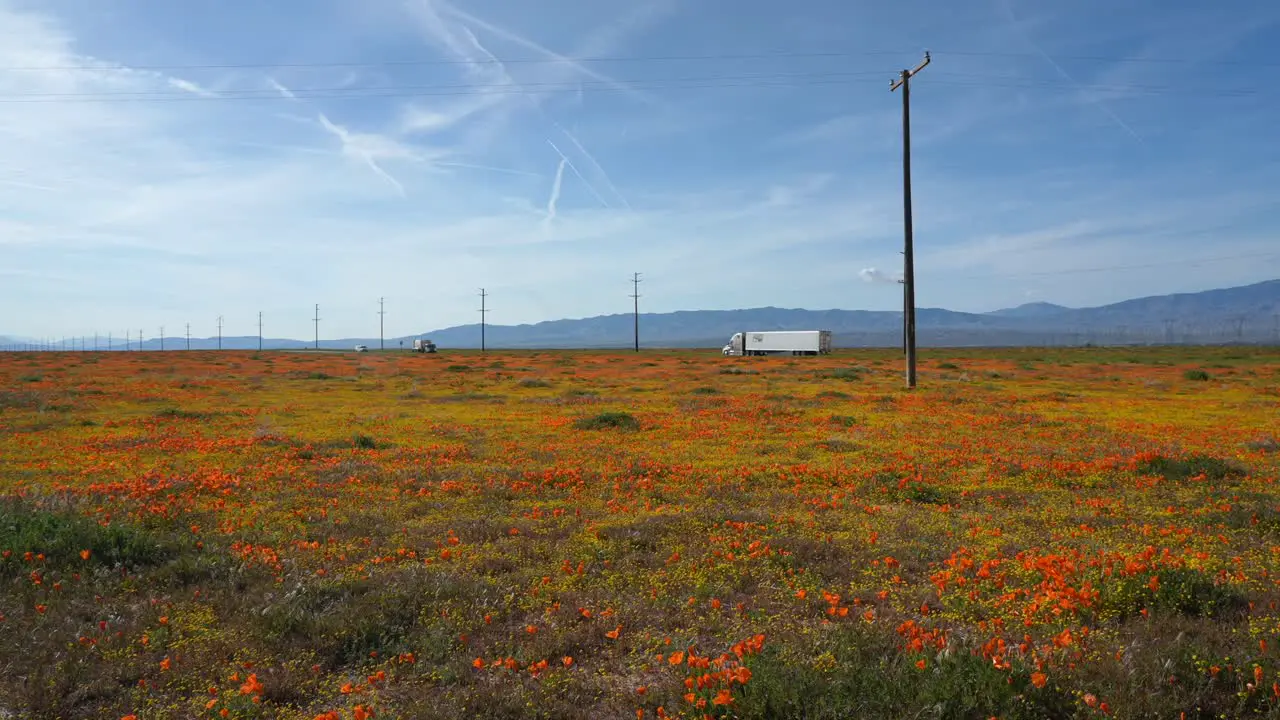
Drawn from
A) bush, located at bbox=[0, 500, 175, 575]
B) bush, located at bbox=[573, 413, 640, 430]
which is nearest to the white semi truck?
bush, located at bbox=[573, 413, 640, 430]

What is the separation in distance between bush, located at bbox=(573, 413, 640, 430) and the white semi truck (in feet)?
294

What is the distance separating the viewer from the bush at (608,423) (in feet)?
73.3

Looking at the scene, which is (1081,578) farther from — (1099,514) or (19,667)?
(19,667)

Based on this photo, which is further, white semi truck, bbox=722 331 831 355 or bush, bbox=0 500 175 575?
white semi truck, bbox=722 331 831 355

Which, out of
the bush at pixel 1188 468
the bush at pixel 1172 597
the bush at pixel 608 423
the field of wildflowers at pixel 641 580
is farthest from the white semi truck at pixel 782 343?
the bush at pixel 1172 597

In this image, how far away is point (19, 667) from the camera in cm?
575

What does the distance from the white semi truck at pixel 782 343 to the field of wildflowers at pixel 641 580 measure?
9610 centimetres

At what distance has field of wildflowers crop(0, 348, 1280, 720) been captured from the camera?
5297 millimetres

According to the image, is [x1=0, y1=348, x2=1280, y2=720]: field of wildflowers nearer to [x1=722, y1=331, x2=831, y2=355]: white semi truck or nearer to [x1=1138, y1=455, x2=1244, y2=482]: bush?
[x1=1138, y1=455, x2=1244, y2=482]: bush

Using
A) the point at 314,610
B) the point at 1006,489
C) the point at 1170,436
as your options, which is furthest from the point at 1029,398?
the point at 314,610

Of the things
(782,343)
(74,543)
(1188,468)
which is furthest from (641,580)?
(782,343)

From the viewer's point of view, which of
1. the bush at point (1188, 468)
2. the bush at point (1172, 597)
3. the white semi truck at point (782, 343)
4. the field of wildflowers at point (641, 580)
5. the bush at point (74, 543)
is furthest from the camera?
the white semi truck at point (782, 343)

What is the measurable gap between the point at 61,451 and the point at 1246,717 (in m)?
23.3

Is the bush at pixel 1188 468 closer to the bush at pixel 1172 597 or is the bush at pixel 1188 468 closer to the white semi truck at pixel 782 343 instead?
the bush at pixel 1172 597
